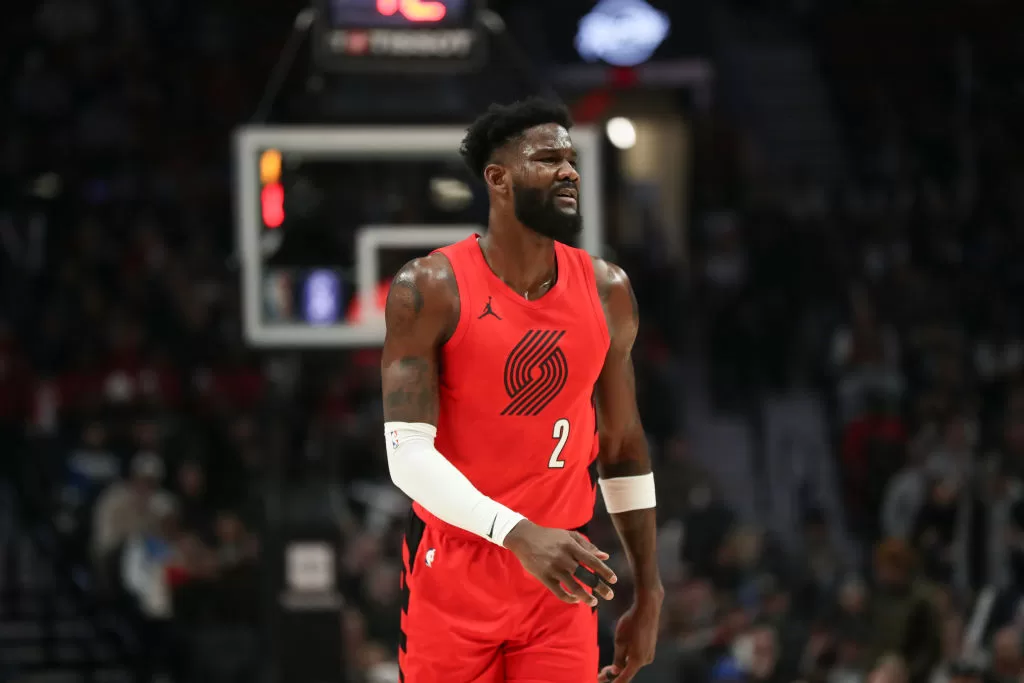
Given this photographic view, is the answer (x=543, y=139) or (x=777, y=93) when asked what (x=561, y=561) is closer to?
(x=543, y=139)

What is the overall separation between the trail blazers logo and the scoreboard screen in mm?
4695

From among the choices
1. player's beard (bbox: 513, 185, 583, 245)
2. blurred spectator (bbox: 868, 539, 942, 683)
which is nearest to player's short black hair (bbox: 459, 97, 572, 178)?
player's beard (bbox: 513, 185, 583, 245)

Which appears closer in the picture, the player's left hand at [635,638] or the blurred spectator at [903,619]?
the player's left hand at [635,638]

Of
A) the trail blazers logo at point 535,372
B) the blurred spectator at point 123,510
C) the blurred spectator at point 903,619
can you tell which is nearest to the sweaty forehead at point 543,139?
the trail blazers logo at point 535,372

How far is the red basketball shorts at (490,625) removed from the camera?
3732mm

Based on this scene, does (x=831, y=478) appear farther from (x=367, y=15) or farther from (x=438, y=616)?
(x=438, y=616)

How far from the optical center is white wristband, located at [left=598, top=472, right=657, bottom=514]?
13.1 feet

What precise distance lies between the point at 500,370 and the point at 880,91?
52.9 feet

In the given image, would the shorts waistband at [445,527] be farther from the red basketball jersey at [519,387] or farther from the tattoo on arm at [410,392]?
the tattoo on arm at [410,392]

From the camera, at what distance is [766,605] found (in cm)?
983

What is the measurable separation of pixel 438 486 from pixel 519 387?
348mm

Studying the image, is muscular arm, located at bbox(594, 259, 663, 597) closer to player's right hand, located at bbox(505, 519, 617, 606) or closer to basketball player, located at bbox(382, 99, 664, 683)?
basketball player, located at bbox(382, 99, 664, 683)

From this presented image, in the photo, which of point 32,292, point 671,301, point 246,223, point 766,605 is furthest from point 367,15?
point 671,301

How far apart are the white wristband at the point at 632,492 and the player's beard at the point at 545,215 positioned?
687mm
